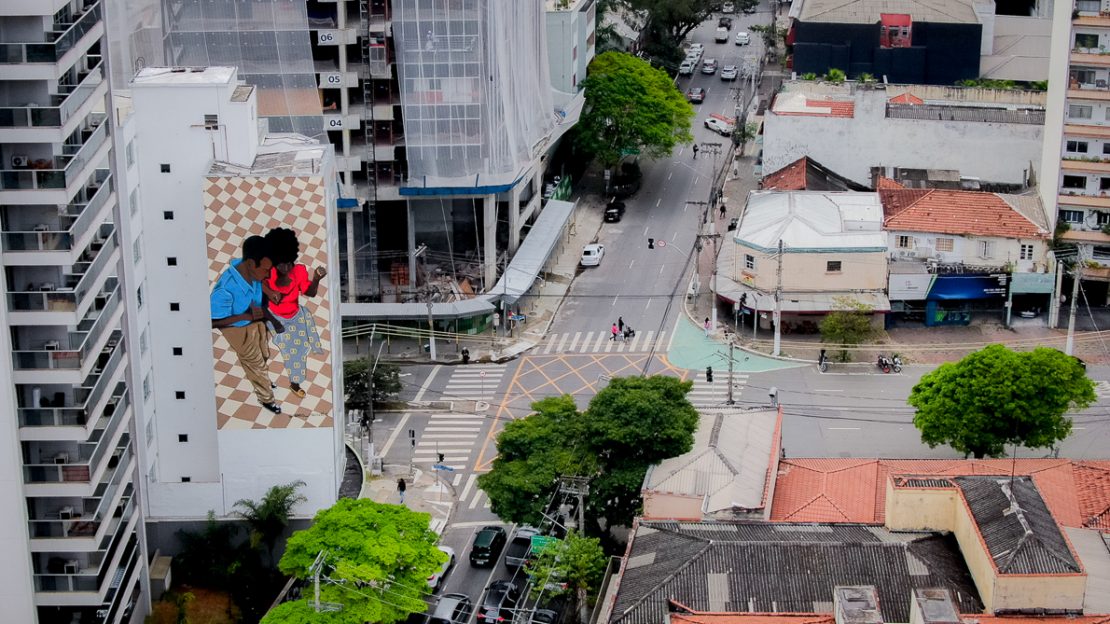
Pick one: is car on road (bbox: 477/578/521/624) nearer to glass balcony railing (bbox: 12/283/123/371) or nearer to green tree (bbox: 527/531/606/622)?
green tree (bbox: 527/531/606/622)

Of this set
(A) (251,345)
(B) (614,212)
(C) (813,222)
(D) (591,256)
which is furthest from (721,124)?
(A) (251,345)

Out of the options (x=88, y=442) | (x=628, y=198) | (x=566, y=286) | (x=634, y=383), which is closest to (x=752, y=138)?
(x=628, y=198)

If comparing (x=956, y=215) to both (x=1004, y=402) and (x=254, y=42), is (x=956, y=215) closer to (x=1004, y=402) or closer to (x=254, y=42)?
(x=1004, y=402)

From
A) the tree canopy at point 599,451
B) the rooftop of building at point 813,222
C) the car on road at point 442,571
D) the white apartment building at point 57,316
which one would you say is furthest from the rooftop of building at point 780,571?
the rooftop of building at point 813,222

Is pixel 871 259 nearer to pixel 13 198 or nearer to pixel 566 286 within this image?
pixel 566 286

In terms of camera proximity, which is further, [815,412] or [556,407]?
[815,412]

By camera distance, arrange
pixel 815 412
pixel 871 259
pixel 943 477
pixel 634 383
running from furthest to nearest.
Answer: pixel 871 259
pixel 815 412
pixel 634 383
pixel 943 477
